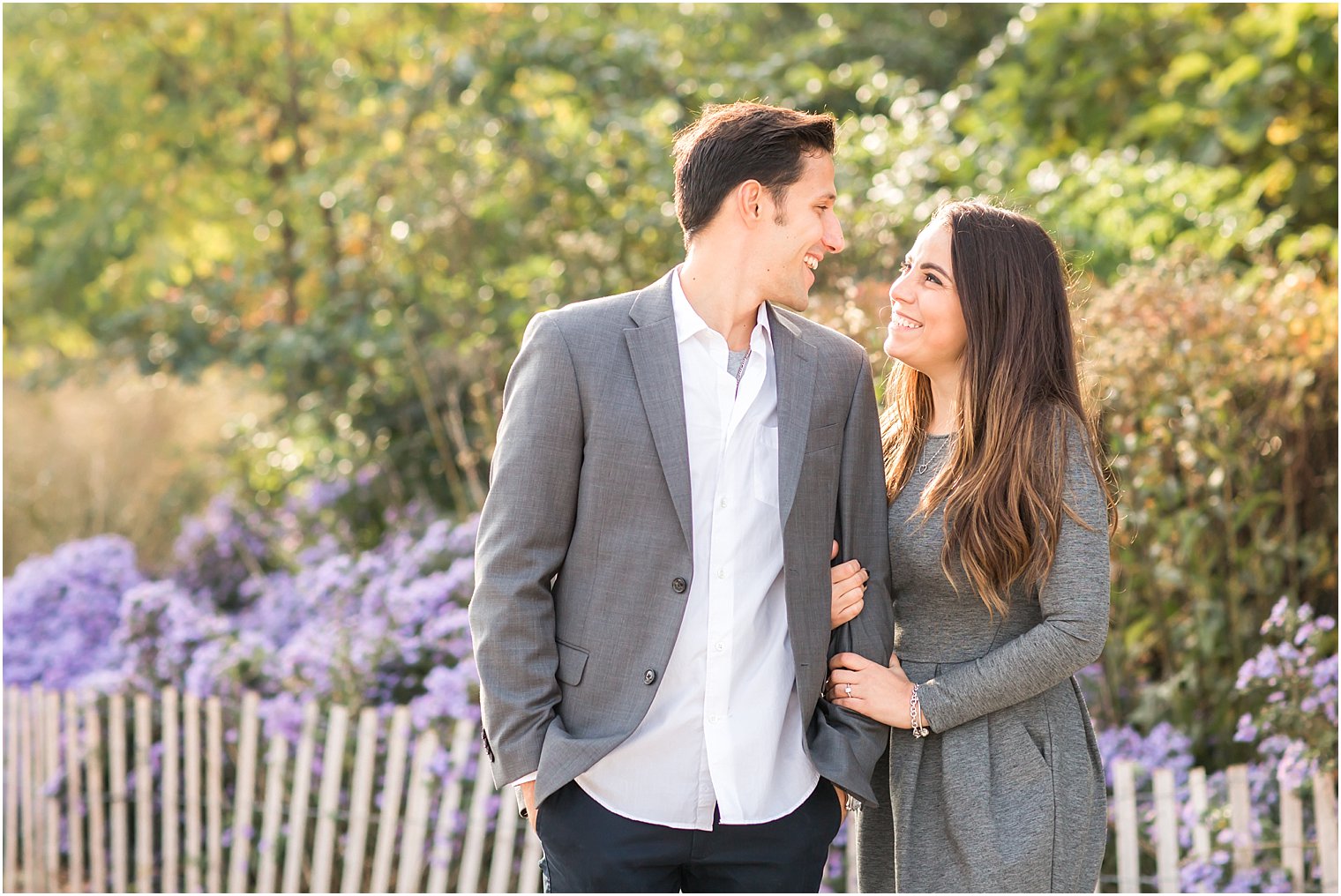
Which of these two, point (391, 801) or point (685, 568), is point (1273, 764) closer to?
point (685, 568)

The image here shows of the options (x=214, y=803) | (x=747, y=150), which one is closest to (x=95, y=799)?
(x=214, y=803)

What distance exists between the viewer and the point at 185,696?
14.6ft

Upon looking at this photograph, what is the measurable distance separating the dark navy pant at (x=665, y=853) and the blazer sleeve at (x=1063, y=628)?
38 centimetres

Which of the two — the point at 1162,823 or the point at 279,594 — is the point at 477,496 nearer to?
the point at 279,594

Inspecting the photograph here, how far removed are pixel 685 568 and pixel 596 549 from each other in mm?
163

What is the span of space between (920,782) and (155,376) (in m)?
6.58

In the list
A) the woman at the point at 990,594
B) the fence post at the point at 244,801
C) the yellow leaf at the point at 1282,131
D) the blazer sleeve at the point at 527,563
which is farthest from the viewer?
the yellow leaf at the point at 1282,131

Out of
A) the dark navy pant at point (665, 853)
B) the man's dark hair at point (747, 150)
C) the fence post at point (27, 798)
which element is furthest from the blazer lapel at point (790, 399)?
the fence post at point (27, 798)

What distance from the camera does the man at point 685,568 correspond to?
2.25m

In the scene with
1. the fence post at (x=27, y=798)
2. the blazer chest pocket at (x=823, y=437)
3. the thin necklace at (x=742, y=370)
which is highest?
the thin necklace at (x=742, y=370)

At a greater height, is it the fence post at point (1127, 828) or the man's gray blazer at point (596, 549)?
the man's gray blazer at point (596, 549)

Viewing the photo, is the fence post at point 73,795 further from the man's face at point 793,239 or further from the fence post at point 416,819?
the man's face at point 793,239

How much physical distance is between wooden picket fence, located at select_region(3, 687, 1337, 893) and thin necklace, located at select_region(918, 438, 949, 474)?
142cm

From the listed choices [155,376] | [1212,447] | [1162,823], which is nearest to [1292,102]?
[1212,447]
